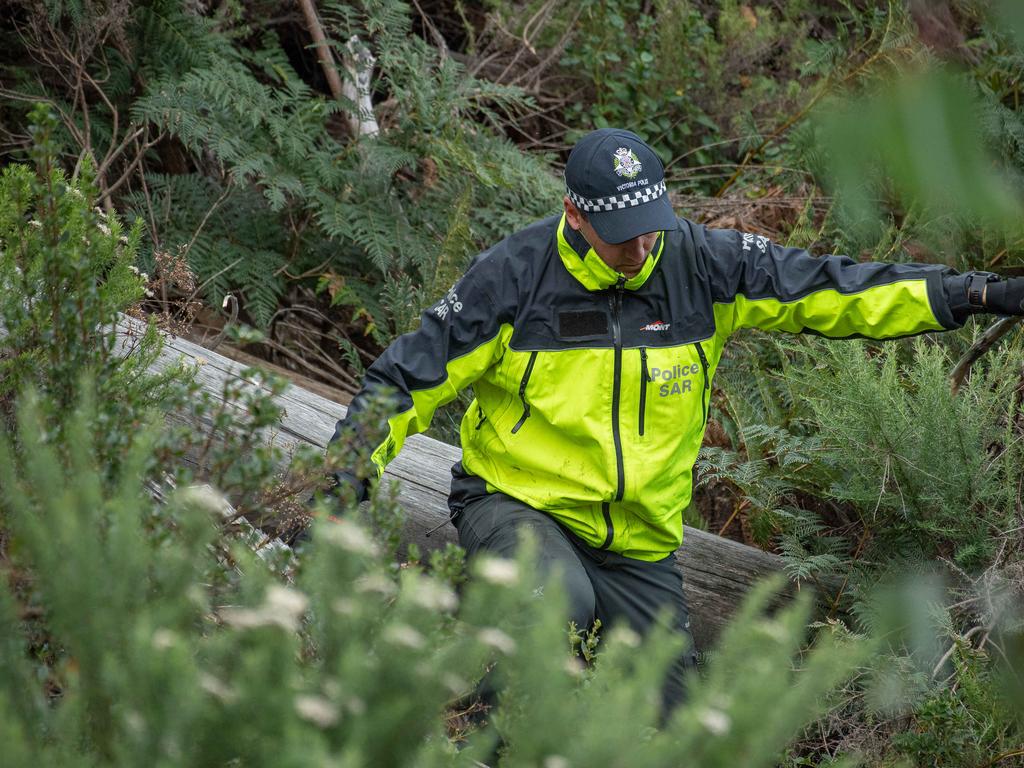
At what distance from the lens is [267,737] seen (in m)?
1.58

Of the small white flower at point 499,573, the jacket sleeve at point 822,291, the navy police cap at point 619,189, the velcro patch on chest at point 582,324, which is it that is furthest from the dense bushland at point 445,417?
the velcro patch on chest at point 582,324

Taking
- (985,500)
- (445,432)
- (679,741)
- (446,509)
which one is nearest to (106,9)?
(445,432)

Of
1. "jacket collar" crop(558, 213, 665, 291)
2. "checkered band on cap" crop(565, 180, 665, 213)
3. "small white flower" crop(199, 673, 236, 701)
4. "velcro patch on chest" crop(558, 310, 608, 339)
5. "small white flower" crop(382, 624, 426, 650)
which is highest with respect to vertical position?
"small white flower" crop(382, 624, 426, 650)

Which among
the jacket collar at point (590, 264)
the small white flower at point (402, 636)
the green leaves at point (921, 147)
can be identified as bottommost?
the jacket collar at point (590, 264)

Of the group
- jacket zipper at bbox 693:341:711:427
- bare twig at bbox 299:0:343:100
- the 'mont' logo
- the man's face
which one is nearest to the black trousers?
jacket zipper at bbox 693:341:711:427

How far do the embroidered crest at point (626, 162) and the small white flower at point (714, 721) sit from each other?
2305mm

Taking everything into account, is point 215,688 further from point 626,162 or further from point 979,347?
point 979,347

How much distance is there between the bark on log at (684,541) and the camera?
165 inches

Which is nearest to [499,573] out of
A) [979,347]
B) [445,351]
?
[445,351]

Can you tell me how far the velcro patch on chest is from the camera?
3.72m

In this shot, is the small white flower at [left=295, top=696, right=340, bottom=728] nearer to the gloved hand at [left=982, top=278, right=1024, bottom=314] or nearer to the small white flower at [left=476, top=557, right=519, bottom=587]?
the small white flower at [left=476, top=557, right=519, bottom=587]

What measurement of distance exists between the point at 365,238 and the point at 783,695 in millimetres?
4696

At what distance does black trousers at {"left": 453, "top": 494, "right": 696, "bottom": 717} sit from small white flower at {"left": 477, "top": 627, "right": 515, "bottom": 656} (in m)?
1.84

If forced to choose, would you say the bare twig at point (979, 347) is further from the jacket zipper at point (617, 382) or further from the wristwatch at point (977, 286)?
the jacket zipper at point (617, 382)
